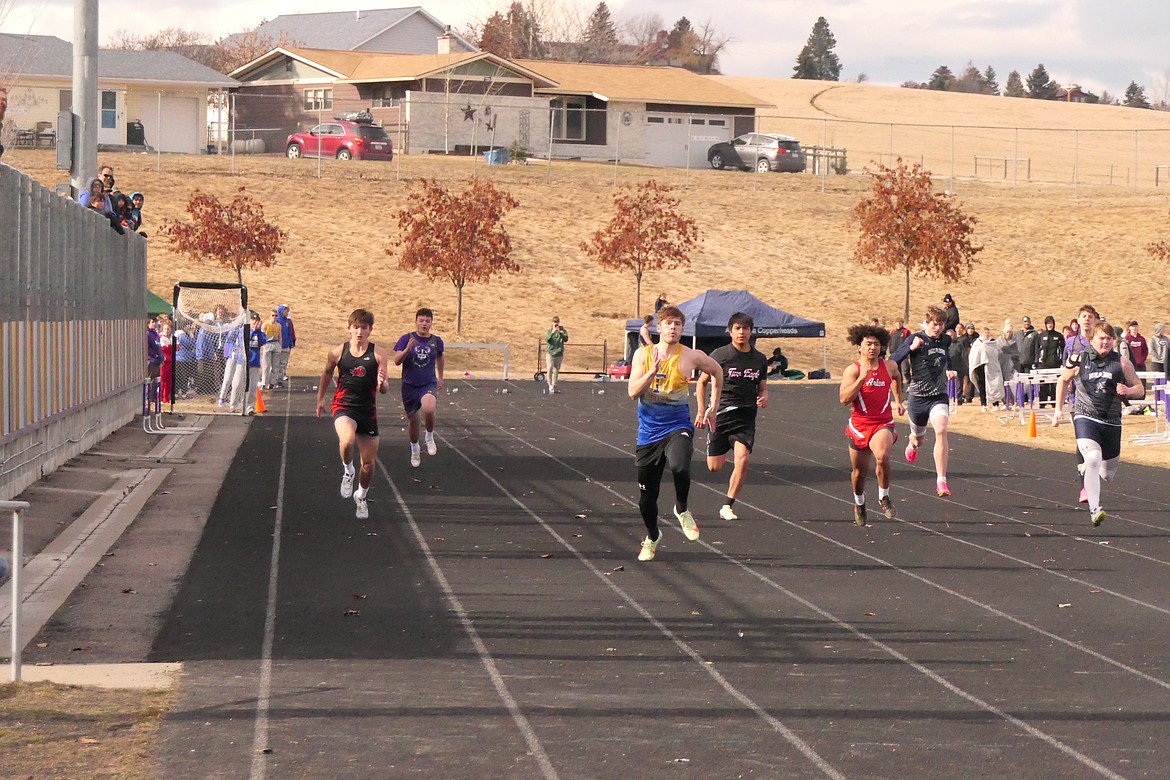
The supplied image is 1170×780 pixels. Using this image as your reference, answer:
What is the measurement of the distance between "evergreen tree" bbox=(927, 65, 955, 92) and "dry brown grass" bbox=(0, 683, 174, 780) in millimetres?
171627

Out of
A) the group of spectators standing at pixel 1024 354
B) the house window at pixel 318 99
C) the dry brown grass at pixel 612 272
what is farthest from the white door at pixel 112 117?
the group of spectators standing at pixel 1024 354

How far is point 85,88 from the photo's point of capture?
2223 centimetres

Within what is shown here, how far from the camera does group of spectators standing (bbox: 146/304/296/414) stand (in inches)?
1142

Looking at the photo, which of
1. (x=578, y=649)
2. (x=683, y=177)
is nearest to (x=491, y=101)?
(x=683, y=177)

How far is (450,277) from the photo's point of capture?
5156cm

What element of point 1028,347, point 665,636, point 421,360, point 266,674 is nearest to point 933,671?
point 665,636

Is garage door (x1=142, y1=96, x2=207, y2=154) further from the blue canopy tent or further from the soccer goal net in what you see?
the soccer goal net

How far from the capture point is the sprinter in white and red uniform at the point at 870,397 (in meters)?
14.0

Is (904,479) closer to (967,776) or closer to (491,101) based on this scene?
(967,776)

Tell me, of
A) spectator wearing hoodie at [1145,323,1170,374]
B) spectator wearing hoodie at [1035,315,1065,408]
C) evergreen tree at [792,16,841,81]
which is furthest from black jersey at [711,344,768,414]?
evergreen tree at [792,16,841,81]

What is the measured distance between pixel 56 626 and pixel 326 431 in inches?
606

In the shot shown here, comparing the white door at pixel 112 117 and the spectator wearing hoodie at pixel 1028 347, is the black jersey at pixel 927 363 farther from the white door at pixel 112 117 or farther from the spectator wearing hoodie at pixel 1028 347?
the white door at pixel 112 117

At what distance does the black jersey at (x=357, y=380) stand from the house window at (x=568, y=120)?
55.5 metres

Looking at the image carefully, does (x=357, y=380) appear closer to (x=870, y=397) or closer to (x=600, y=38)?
(x=870, y=397)
